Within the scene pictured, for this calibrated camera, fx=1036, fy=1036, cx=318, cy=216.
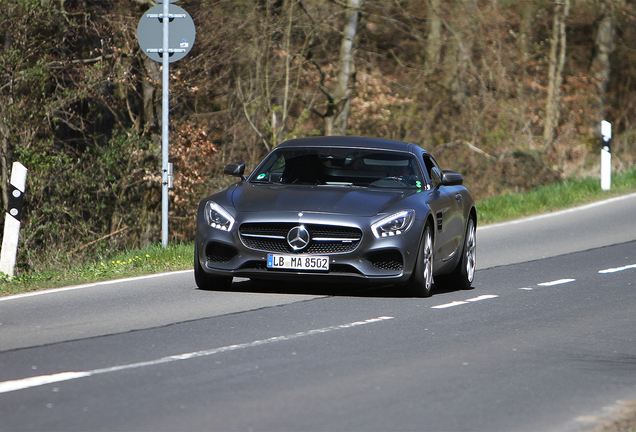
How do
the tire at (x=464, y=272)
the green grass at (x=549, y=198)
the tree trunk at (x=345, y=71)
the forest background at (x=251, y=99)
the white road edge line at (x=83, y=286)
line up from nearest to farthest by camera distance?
the white road edge line at (x=83, y=286), the tire at (x=464, y=272), the forest background at (x=251, y=99), the green grass at (x=549, y=198), the tree trunk at (x=345, y=71)

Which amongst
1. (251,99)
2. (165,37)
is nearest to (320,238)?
(165,37)

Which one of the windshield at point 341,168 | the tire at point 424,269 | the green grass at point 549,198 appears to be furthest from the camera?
the green grass at point 549,198

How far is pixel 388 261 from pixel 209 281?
176 centimetres

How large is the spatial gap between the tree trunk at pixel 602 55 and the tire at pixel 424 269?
24.5 meters

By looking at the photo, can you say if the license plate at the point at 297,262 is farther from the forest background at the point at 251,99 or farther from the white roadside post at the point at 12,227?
the forest background at the point at 251,99

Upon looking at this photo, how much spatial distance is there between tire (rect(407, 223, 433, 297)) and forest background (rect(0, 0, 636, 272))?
7.93m

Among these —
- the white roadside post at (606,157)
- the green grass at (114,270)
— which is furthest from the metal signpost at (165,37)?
the white roadside post at (606,157)

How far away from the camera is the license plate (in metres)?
9.12

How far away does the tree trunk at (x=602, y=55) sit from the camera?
1312 inches

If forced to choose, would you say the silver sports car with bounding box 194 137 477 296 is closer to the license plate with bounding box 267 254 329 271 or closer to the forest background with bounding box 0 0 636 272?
the license plate with bounding box 267 254 329 271

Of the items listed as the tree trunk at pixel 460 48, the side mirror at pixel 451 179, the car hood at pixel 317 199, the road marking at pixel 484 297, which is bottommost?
the road marking at pixel 484 297

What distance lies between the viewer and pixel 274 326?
7.92m

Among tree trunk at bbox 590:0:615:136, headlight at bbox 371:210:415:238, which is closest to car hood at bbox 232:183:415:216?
headlight at bbox 371:210:415:238

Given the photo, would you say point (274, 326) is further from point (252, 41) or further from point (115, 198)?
point (252, 41)
